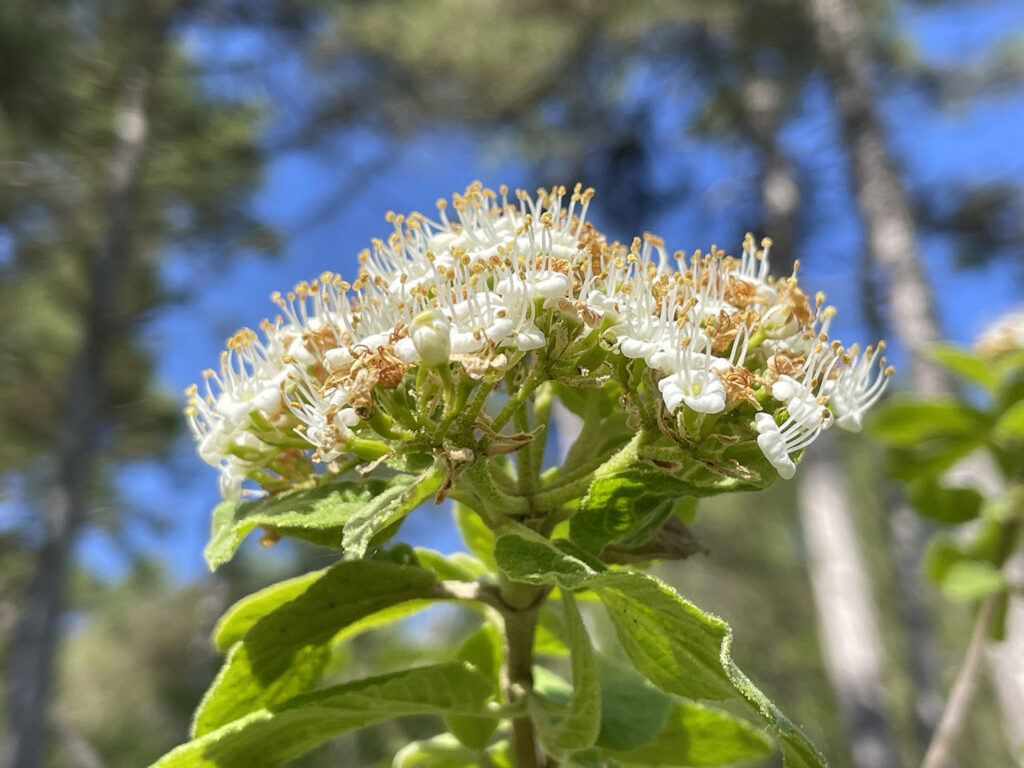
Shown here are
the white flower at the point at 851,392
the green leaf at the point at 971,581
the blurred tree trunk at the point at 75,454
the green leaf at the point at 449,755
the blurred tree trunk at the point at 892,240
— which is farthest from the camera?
the blurred tree trunk at the point at 75,454

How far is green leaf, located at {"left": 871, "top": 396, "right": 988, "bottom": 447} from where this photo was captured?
164cm

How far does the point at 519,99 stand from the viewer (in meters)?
9.99

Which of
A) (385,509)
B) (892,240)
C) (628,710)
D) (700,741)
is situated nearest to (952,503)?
(700,741)

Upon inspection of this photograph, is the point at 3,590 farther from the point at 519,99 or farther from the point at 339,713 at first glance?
the point at 339,713

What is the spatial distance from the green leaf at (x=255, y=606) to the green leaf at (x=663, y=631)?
12.4 inches

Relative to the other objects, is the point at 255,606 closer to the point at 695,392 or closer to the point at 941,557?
the point at 695,392

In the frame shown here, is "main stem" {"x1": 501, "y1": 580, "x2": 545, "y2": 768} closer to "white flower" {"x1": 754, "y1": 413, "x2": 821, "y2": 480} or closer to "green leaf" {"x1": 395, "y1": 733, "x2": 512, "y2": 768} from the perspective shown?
"green leaf" {"x1": 395, "y1": 733, "x2": 512, "y2": 768}

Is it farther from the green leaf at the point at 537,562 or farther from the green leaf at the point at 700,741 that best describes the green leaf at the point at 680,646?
the green leaf at the point at 700,741

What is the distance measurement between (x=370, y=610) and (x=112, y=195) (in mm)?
6842

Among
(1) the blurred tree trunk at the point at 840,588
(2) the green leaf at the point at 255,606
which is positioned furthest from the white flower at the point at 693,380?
(1) the blurred tree trunk at the point at 840,588

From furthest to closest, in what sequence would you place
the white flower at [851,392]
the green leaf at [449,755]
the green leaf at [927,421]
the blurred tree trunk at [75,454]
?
the blurred tree trunk at [75,454] → the green leaf at [927,421] → the green leaf at [449,755] → the white flower at [851,392]

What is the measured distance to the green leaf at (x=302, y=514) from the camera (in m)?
0.71

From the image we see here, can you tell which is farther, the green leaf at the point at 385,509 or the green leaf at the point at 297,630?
the green leaf at the point at 297,630

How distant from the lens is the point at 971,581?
1.52m
